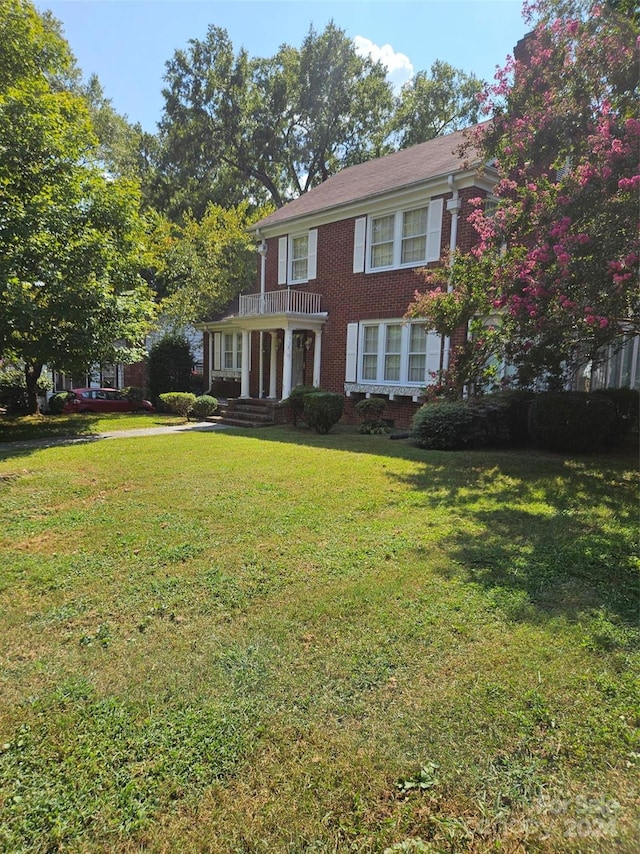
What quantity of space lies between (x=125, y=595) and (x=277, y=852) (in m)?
2.35

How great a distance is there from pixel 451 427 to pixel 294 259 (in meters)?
10.4

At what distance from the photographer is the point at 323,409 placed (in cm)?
1202

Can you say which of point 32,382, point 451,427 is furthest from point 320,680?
point 32,382

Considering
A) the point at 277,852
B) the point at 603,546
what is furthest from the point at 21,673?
the point at 603,546

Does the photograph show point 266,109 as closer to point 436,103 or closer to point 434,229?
point 436,103

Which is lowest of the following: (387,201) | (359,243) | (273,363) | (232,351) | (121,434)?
(121,434)

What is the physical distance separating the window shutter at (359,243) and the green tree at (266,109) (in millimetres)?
19303

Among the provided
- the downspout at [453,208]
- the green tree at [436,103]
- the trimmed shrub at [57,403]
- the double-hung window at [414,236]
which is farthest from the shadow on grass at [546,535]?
the green tree at [436,103]

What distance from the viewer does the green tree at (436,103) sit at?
28.7m

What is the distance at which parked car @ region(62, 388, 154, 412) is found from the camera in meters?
21.2

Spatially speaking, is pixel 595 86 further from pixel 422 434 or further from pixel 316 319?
pixel 316 319

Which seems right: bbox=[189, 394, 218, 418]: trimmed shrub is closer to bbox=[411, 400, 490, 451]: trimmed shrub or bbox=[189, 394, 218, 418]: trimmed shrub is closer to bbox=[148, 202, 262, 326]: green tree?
bbox=[148, 202, 262, 326]: green tree

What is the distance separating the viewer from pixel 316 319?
15.8 metres

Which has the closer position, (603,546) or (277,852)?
(277,852)
